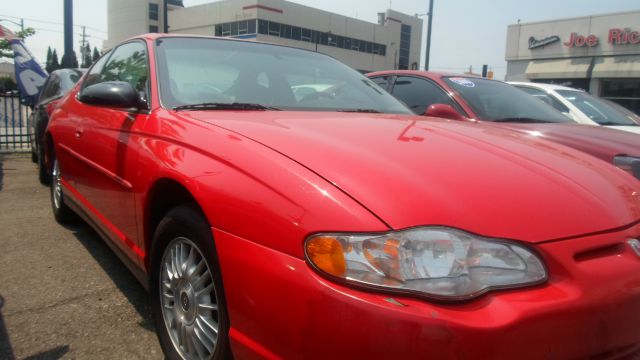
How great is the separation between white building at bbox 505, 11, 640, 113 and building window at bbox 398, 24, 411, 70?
43.1 metres

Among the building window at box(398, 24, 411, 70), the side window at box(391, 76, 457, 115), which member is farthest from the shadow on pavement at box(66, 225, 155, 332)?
the building window at box(398, 24, 411, 70)

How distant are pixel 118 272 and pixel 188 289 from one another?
1.56 meters

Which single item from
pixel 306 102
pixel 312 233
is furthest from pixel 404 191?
pixel 306 102

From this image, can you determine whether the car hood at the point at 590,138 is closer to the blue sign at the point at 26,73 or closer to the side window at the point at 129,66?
the side window at the point at 129,66

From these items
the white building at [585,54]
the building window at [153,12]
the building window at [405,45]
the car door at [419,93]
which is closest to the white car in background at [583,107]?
the car door at [419,93]

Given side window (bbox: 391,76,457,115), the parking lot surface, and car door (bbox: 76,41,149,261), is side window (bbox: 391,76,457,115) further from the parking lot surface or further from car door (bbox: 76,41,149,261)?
the parking lot surface

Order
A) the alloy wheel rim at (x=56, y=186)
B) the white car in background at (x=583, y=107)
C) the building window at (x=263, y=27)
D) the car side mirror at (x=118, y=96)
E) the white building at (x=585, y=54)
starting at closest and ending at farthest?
the car side mirror at (x=118, y=96) → the alloy wheel rim at (x=56, y=186) → the white car in background at (x=583, y=107) → the white building at (x=585, y=54) → the building window at (x=263, y=27)

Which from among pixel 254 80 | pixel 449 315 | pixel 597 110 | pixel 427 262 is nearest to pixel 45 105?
pixel 254 80

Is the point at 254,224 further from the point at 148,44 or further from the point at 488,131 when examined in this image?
the point at 148,44

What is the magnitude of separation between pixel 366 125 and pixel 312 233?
0.98m

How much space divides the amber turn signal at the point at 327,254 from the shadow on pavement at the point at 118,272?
1529mm

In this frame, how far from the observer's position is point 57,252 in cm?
370

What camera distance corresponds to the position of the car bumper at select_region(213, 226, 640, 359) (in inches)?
49.7

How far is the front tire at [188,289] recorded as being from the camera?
5.82ft
